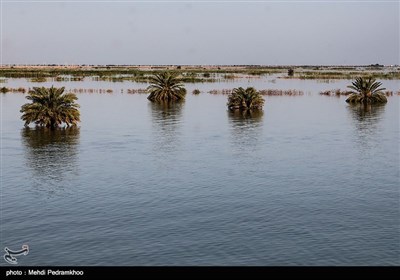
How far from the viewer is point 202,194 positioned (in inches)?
1325

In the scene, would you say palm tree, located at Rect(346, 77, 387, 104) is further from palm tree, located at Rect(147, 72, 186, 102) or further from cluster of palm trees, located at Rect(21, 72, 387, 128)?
palm tree, located at Rect(147, 72, 186, 102)

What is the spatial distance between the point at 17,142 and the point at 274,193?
26904 mm

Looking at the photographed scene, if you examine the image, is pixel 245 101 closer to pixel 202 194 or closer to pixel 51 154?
pixel 51 154

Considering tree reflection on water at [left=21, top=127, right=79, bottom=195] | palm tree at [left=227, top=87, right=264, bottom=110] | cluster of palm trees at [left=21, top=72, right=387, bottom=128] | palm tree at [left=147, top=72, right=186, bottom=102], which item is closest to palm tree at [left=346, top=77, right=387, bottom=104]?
cluster of palm trees at [left=21, top=72, right=387, bottom=128]

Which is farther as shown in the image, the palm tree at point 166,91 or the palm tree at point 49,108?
the palm tree at point 166,91

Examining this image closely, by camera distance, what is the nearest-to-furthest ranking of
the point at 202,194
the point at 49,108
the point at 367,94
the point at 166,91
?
the point at 202,194, the point at 49,108, the point at 367,94, the point at 166,91

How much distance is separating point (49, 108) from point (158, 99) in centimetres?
3916

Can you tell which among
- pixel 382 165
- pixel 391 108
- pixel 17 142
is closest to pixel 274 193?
pixel 382 165

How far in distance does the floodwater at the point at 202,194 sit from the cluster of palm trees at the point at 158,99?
244 cm

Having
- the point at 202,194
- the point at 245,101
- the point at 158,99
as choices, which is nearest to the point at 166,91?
the point at 158,99

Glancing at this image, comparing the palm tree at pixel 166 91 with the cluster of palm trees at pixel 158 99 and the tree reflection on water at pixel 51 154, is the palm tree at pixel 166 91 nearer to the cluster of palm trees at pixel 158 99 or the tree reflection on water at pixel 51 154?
the cluster of palm trees at pixel 158 99

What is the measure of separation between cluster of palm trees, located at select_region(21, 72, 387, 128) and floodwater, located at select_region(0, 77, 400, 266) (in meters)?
2.44

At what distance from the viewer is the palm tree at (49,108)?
59000 mm

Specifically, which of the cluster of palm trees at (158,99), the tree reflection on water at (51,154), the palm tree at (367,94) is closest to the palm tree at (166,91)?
the cluster of palm trees at (158,99)
